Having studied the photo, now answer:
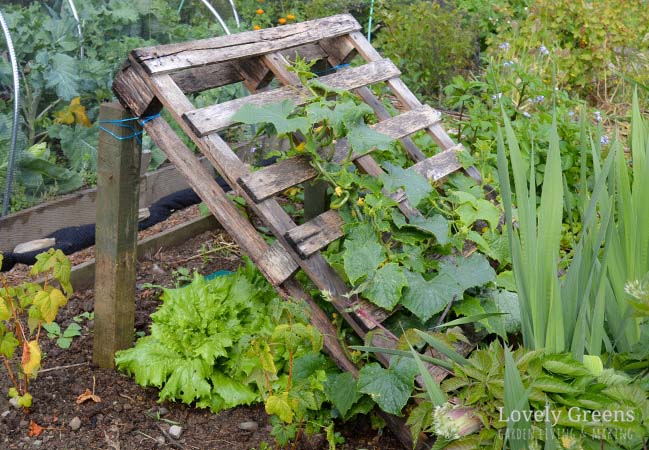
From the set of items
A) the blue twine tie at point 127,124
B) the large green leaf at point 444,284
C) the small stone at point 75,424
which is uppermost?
the blue twine tie at point 127,124

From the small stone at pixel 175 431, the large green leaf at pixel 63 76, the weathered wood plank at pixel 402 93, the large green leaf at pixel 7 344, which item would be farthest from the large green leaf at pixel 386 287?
the large green leaf at pixel 63 76

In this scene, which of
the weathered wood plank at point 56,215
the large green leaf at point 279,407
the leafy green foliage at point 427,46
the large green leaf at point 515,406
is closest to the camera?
the large green leaf at point 515,406

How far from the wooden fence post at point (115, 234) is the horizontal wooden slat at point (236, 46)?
243 mm

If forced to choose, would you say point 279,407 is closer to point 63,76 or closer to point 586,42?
point 63,76

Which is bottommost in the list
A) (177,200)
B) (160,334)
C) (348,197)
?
(177,200)

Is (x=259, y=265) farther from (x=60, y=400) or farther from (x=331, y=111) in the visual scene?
(x=60, y=400)

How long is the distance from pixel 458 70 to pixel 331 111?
4.03 meters

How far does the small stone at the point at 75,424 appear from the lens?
9.11 feet

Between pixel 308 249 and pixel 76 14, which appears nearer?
pixel 308 249

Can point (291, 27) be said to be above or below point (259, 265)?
above

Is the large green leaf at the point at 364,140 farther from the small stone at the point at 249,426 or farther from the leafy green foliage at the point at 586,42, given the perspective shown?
the leafy green foliage at the point at 586,42

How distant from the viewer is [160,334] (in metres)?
3.02

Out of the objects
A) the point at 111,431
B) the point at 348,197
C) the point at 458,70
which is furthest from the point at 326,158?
the point at 458,70

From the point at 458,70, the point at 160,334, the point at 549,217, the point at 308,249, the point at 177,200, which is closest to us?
the point at 549,217
